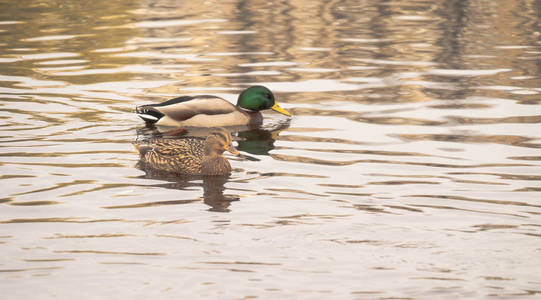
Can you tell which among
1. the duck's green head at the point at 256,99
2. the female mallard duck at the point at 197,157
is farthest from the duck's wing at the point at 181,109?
the female mallard duck at the point at 197,157

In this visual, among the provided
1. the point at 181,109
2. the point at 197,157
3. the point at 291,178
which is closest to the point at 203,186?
the point at 197,157

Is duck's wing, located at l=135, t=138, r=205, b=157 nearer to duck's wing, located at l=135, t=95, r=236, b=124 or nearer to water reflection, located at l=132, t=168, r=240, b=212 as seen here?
water reflection, located at l=132, t=168, r=240, b=212

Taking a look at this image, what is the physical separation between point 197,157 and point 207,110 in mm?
3244

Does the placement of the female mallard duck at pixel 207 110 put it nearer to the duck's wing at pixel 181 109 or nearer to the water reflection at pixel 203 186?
the duck's wing at pixel 181 109

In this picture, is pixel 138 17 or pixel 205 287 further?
pixel 138 17

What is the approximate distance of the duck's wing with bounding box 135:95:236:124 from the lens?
14102 mm

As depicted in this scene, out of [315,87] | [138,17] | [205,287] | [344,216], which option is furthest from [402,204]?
[138,17]

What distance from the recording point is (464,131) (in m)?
13.6

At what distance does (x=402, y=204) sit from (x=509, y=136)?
13.2ft

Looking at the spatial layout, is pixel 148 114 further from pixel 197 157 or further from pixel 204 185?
pixel 204 185

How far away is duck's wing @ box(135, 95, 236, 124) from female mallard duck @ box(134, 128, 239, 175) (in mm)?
2844

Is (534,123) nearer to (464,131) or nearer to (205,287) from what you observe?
(464,131)

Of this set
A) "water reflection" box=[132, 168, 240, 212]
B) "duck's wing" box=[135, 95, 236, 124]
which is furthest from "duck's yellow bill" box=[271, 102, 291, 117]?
"water reflection" box=[132, 168, 240, 212]

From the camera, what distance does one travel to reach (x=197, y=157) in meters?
11.1
